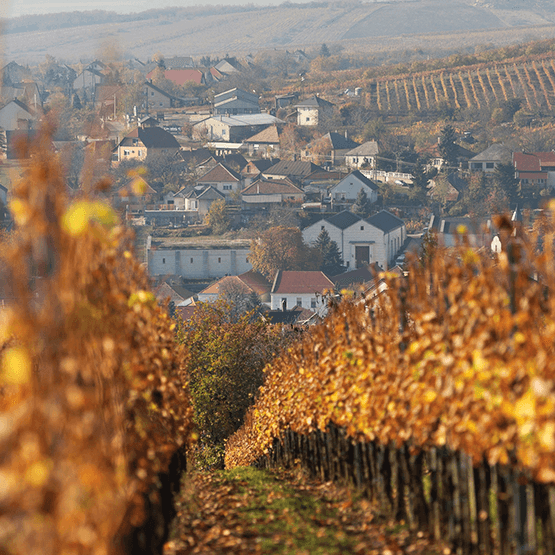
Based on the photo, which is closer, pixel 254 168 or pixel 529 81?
pixel 254 168

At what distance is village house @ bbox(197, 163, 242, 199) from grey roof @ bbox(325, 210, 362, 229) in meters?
18.5

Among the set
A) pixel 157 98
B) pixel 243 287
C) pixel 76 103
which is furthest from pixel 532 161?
pixel 76 103

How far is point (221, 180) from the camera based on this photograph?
9531 centimetres

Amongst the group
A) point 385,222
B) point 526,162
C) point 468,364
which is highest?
point 526,162

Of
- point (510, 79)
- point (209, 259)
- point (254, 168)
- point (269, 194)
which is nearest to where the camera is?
point (209, 259)

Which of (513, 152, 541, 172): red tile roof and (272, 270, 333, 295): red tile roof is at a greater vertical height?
(513, 152, 541, 172): red tile roof

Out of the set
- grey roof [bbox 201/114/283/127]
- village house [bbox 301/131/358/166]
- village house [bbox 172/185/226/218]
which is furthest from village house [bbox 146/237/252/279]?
grey roof [bbox 201/114/283/127]

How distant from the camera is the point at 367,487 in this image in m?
6.18

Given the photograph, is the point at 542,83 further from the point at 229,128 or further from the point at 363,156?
the point at 229,128

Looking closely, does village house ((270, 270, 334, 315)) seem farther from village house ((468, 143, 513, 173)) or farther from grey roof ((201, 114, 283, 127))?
grey roof ((201, 114, 283, 127))

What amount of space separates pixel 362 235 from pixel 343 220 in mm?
2929

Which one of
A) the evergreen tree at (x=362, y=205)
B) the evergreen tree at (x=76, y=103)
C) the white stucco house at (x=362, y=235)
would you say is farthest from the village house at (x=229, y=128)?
the white stucco house at (x=362, y=235)

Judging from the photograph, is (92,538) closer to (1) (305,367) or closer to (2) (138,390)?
(2) (138,390)

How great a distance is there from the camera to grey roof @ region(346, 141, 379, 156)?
103 m
